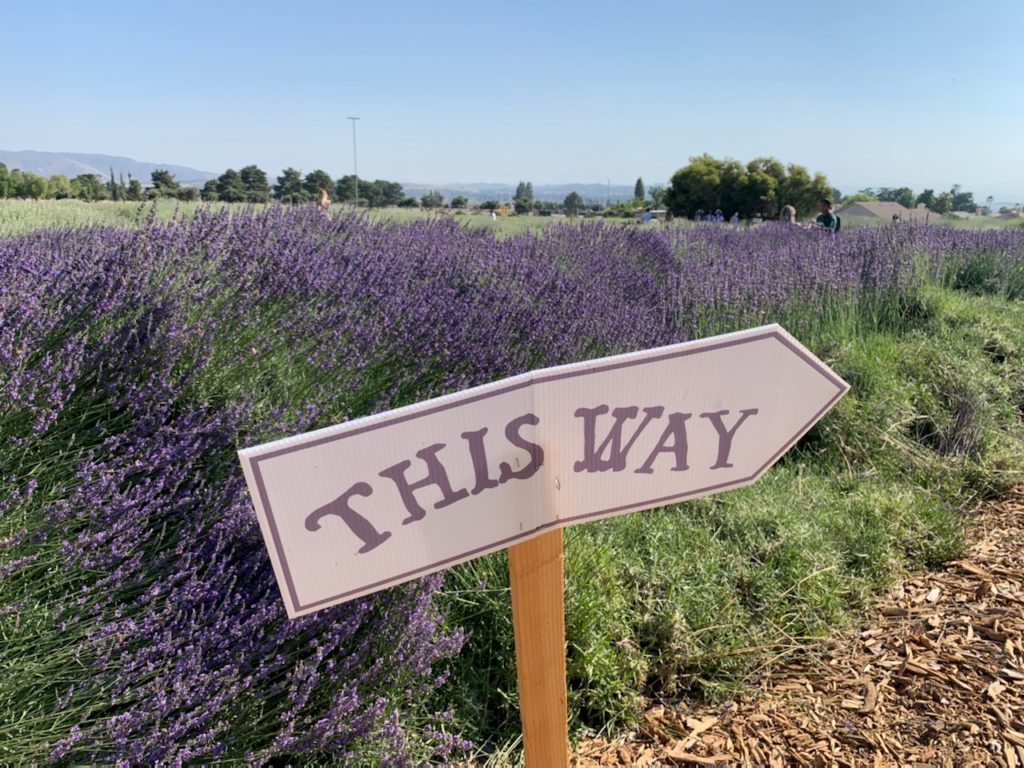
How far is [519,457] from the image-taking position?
0.98 meters

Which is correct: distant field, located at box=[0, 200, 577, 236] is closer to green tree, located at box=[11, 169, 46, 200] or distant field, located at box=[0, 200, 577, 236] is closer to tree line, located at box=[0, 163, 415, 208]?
tree line, located at box=[0, 163, 415, 208]

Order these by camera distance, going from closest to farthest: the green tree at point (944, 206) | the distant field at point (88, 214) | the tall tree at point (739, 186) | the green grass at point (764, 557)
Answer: the green grass at point (764, 557) → the distant field at point (88, 214) → the green tree at point (944, 206) → the tall tree at point (739, 186)

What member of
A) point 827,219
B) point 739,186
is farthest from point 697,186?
point 827,219

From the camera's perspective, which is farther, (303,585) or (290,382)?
(290,382)

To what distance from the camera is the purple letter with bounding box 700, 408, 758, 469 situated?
1102mm

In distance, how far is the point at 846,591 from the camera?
90.7 inches

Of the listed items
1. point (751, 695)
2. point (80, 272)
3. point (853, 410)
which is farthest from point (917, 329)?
point (80, 272)

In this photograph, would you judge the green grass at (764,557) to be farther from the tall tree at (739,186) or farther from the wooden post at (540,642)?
the tall tree at (739,186)

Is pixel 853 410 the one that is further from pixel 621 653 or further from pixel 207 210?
pixel 207 210

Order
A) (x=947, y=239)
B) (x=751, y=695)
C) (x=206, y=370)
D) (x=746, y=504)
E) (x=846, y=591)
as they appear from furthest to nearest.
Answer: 1. (x=947, y=239)
2. (x=746, y=504)
3. (x=846, y=591)
4. (x=206, y=370)
5. (x=751, y=695)

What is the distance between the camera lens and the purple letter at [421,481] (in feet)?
2.95

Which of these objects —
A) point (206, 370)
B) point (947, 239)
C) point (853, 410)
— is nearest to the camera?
point (206, 370)

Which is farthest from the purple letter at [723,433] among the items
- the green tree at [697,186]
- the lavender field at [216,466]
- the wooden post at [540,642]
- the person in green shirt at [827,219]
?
the green tree at [697,186]

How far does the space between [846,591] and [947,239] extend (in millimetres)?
6059
